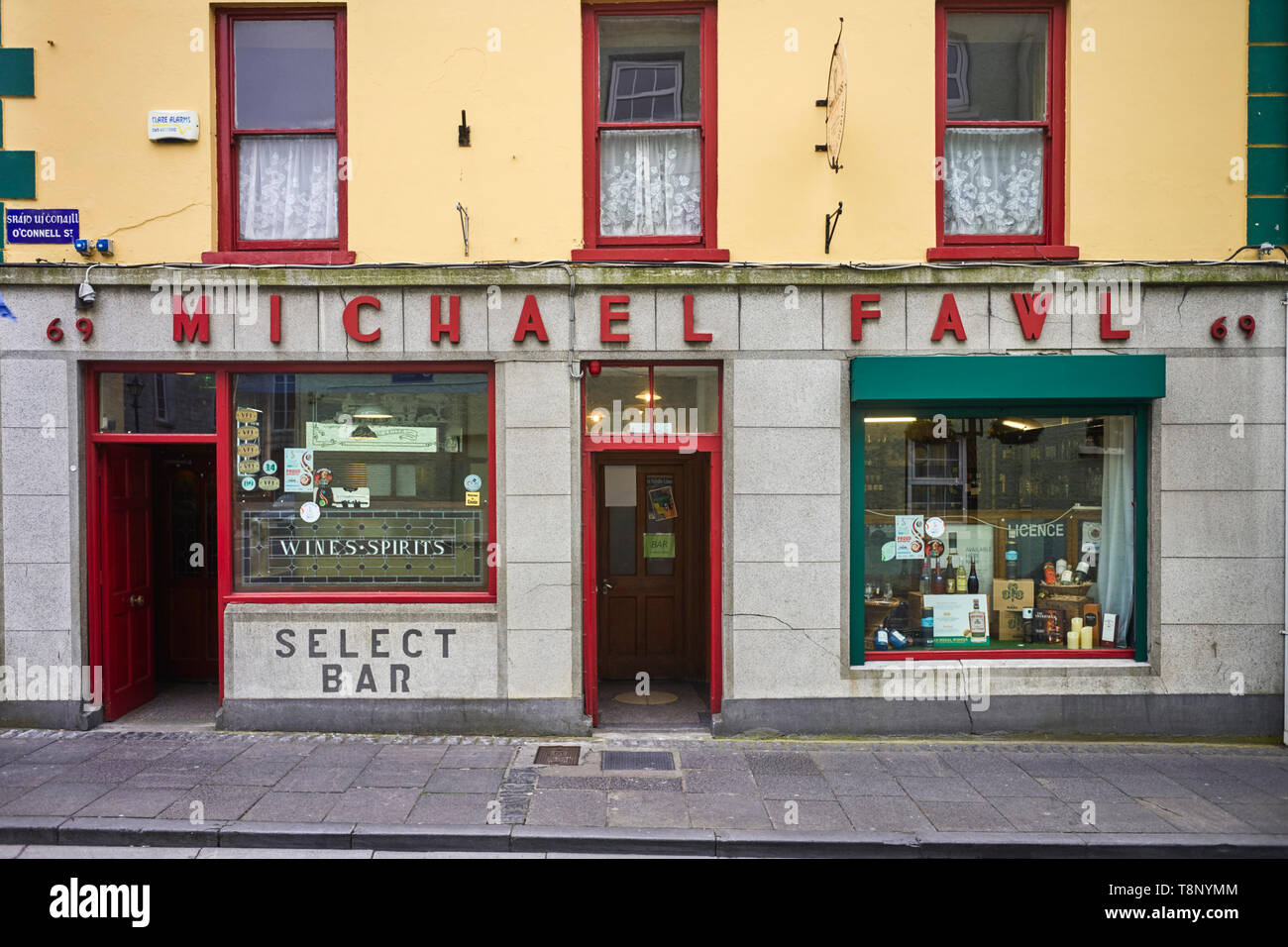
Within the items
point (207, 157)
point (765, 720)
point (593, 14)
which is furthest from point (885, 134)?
point (207, 157)

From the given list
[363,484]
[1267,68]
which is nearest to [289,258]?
[363,484]

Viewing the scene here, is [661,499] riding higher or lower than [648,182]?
lower

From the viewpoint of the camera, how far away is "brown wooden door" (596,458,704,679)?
9.58 m

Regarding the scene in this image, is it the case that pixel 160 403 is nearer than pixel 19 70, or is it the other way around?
pixel 19 70

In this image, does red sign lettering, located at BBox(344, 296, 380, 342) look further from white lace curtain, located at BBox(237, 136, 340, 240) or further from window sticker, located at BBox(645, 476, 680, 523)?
window sticker, located at BBox(645, 476, 680, 523)

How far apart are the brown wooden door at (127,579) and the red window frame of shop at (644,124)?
5462 mm

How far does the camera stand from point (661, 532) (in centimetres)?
970

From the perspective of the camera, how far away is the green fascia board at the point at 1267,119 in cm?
764

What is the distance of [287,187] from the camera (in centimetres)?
792

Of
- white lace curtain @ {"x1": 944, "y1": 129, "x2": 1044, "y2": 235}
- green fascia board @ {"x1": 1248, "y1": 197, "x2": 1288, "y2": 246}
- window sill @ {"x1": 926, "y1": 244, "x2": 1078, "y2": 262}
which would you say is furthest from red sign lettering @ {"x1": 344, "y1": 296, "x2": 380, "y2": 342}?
green fascia board @ {"x1": 1248, "y1": 197, "x2": 1288, "y2": 246}

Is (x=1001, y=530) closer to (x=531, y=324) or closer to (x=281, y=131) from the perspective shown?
(x=531, y=324)

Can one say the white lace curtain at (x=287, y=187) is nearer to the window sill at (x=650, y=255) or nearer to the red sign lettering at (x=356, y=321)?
the red sign lettering at (x=356, y=321)

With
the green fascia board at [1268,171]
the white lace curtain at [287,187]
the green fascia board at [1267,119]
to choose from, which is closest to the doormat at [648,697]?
the white lace curtain at [287,187]

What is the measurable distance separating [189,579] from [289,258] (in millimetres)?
4333
